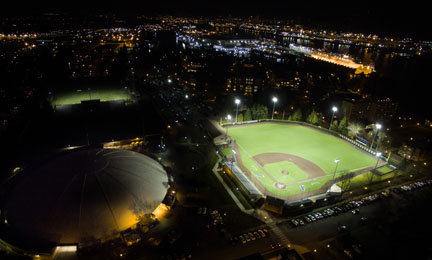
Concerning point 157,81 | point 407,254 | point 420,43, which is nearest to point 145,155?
point 407,254

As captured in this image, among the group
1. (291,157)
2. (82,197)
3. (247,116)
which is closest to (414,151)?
(291,157)

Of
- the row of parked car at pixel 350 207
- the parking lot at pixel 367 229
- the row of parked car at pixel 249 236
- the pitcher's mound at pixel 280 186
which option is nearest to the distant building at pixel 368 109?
the row of parked car at pixel 350 207

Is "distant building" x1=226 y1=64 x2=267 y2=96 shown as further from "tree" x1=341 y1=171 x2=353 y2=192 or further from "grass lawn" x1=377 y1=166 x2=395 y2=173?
"tree" x1=341 y1=171 x2=353 y2=192

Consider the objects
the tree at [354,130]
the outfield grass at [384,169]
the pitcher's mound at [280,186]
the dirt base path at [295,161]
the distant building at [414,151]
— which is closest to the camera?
the pitcher's mound at [280,186]

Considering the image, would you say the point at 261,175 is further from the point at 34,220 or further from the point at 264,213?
the point at 34,220

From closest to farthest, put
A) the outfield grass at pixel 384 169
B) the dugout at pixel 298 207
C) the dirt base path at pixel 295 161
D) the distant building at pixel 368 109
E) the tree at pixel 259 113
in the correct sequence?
the dugout at pixel 298 207
the dirt base path at pixel 295 161
the outfield grass at pixel 384 169
the tree at pixel 259 113
the distant building at pixel 368 109

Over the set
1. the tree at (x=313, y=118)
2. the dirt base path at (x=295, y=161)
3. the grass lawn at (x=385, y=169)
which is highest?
the tree at (x=313, y=118)

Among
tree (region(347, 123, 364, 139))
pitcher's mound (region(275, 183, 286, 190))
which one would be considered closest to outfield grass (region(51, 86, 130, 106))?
pitcher's mound (region(275, 183, 286, 190))

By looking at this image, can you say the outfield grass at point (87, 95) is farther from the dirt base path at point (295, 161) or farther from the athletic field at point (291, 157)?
the dirt base path at point (295, 161)
